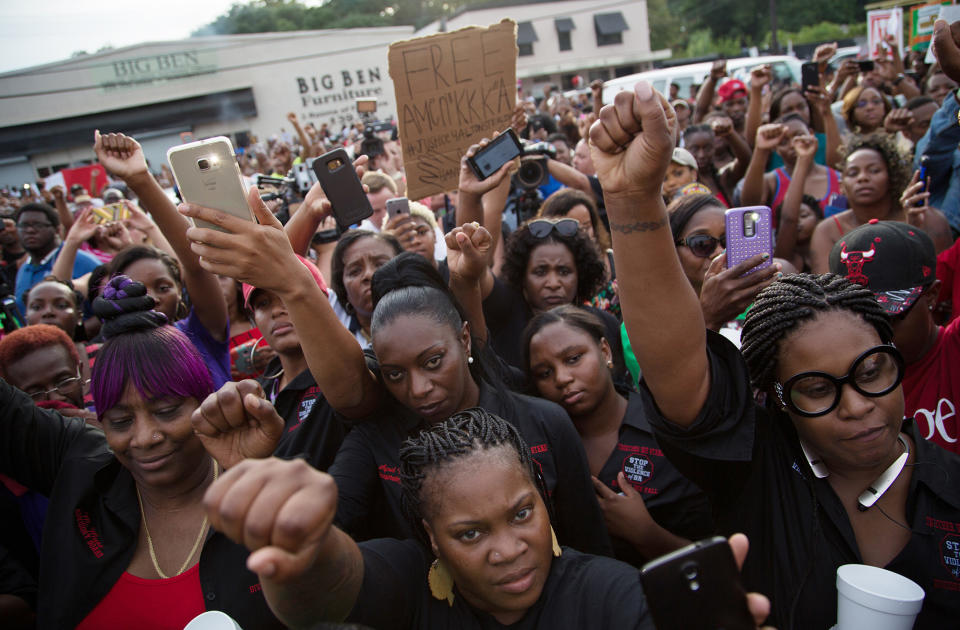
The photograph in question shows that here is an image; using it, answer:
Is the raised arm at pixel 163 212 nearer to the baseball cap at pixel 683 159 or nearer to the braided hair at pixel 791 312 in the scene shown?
the braided hair at pixel 791 312

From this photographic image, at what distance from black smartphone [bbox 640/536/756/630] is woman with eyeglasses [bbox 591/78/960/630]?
0.44 meters

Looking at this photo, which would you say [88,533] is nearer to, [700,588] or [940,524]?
[700,588]

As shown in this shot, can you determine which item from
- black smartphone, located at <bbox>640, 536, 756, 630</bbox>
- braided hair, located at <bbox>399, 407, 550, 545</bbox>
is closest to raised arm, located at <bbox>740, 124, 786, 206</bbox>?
braided hair, located at <bbox>399, 407, 550, 545</bbox>

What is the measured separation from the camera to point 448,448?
1.40 m

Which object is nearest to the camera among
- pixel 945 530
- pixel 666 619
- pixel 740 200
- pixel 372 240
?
pixel 666 619

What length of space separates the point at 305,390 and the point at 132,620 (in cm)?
87

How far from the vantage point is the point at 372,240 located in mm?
2861

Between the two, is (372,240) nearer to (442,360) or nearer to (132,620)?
(442,360)

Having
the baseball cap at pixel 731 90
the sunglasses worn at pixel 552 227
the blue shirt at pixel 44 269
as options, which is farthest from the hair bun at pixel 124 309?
the baseball cap at pixel 731 90

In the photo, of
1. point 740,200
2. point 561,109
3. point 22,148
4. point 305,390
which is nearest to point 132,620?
point 305,390

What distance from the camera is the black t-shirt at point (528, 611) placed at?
1.20 metres

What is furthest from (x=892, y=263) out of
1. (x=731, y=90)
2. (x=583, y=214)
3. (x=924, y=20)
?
(x=924, y=20)

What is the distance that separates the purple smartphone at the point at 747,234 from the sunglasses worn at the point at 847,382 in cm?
42

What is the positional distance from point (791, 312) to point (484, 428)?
30.3 inches
